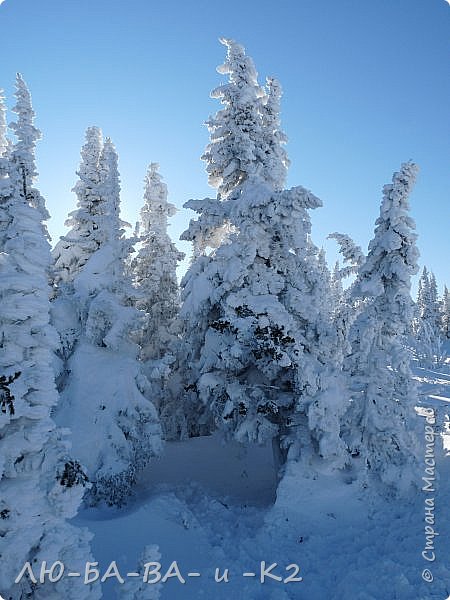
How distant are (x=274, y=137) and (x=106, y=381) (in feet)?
42.9

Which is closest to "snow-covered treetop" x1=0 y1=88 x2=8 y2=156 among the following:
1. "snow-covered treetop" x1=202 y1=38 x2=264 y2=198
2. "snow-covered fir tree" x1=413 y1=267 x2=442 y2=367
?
"snow-covered treetop" x1=202 y1=38 x2=264 y2=198

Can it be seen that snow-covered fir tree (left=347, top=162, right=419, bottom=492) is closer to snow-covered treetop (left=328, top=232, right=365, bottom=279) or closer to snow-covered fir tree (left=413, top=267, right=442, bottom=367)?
snow-covered treetop (left=328, top=232, right=365, bottom=279)

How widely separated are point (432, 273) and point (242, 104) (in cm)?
9221

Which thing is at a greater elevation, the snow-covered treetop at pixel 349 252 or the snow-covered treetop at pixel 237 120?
the snow-covered treetop at pixel 237 120

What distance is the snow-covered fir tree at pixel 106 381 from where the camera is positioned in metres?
15.1

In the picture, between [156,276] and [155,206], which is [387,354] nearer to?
[156,276]

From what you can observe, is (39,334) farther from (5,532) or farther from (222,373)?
(222,373)

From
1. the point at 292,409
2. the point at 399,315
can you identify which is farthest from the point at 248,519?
the point at 399,315

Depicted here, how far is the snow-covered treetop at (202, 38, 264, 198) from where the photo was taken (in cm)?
1689

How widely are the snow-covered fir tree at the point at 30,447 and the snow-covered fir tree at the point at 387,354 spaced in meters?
11.3

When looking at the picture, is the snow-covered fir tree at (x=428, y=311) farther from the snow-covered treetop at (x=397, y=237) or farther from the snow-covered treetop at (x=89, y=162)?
the snow-covered treetop at (x=89, y=162)

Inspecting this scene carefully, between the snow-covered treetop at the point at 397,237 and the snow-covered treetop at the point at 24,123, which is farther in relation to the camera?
the snow-covered treetop at the point at 24,123

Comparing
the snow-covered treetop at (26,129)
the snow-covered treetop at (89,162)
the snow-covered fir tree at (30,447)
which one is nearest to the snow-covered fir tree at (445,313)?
the snow-covered treetop at (89,162)

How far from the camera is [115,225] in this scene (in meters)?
18.9
